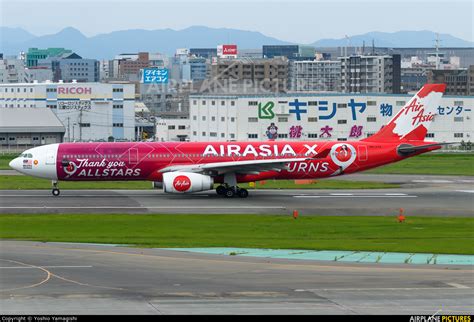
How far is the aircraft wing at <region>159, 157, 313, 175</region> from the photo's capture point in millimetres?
57469

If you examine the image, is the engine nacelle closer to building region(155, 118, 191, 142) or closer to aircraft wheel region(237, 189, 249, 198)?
aircraft wheel region(237, 189, 249, 198)

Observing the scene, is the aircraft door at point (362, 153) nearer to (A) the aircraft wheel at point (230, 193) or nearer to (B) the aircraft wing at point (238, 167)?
(B) the aircraft wing at point (238, 167)

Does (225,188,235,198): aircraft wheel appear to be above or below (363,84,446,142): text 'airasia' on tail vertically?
below

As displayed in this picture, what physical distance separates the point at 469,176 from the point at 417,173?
483 cm

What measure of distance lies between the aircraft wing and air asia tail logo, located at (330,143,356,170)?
92.1 inches

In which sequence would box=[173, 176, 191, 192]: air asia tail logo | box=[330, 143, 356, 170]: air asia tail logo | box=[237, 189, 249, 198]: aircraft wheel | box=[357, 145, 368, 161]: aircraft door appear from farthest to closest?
box=[357, 145, 368, 161]: aircraft door, box=[330, 143, 356, 170]: air asia tail logo, box=[237, 189, 249, 198]: aircraft wheel, box=[173, 176, 191, 192]: air asia tail logo

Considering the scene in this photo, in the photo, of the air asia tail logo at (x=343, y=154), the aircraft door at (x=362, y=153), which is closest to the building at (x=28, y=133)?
the air asia tail logo at (x=343, y=154)

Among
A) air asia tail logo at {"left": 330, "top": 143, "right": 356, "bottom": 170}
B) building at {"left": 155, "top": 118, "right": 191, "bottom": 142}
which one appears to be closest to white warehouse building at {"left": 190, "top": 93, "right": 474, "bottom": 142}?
building at {"left": 155, "top": 118, "right": 191, "bottom": 142}

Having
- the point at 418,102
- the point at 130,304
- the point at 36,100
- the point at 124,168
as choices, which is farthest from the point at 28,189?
the point at 36,100

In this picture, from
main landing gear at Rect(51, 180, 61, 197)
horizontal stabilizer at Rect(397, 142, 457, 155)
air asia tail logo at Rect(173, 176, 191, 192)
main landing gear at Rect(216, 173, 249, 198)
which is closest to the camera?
air asia tail logo at Rect(173, 176, 191, 192)

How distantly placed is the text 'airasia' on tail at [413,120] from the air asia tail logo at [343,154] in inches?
87.7

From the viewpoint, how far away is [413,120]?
61750 millimetres

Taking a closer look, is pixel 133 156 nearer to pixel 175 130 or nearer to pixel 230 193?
pixel 230 193

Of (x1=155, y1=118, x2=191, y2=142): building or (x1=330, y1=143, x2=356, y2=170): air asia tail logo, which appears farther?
(x1=155, y1=118, x2=191, y2=142): building
